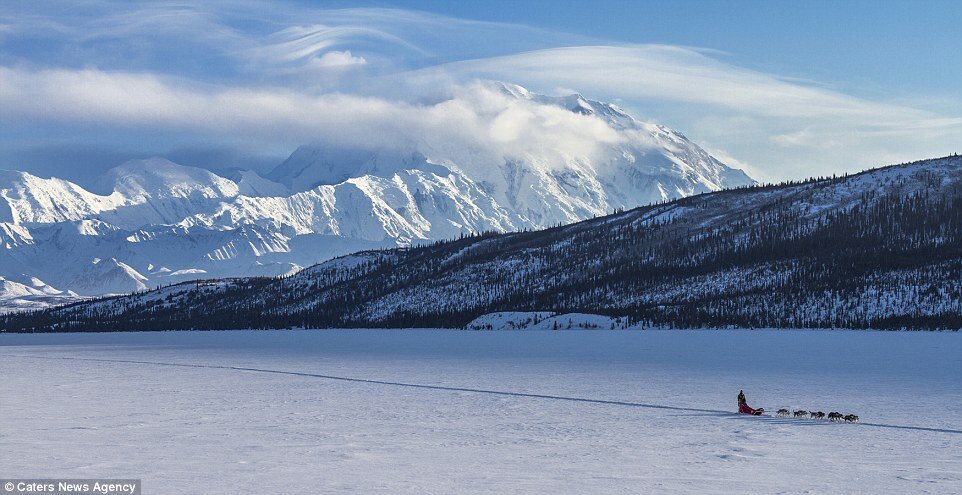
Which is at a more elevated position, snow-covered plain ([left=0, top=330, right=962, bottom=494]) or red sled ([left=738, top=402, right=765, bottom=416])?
red sled ([left=738, top=402, right=765, bottom=416])

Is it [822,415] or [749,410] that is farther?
[749,410]

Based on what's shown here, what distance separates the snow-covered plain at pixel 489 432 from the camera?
25.1 m

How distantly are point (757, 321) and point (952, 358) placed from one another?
124 meters

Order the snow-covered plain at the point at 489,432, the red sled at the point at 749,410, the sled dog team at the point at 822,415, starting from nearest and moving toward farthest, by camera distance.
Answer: the snow-covered plain at the point at 489,432 < the sled dog team at the point at 822,415 < the red sled at the point at 749,410

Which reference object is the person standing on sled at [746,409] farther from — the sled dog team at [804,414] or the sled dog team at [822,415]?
the sled dog team at [822,415]

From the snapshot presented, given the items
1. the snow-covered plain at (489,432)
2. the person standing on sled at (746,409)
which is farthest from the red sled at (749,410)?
the snow-covered plain at (489,432)

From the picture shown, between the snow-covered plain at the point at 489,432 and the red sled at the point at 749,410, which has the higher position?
the red sled at the point at 749,410

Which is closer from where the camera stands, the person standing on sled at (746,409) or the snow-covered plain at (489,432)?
the snow-covered plain at (489,432)

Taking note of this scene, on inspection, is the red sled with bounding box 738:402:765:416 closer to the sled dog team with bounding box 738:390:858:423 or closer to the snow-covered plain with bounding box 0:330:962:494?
the sled dog team with bounding box 738:390:858:423

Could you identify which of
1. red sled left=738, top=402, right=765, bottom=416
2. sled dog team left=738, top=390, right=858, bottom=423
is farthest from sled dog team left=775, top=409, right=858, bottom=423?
red sled left=738, top=402, right=765, bottom=416

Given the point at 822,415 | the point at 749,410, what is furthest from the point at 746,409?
the point at 822,415

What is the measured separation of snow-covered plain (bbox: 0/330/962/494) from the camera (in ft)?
82.3

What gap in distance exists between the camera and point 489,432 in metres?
34.1

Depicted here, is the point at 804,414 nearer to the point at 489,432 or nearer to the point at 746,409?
the point at 746,409
